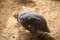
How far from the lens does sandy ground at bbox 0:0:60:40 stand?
1.71 meters

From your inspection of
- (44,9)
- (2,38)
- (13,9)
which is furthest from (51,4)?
(2,38)

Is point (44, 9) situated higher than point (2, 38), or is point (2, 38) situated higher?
point (44, 9)

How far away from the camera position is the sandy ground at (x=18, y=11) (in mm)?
1705

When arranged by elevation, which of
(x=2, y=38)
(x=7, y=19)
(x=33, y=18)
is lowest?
(x=2, y=38)

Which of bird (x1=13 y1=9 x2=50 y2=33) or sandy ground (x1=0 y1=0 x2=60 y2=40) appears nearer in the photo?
bird (x1=13 y1=9 x2=50 y2=33)

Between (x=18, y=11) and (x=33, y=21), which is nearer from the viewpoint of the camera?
(x=33, y=21)

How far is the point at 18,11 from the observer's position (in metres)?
1.96

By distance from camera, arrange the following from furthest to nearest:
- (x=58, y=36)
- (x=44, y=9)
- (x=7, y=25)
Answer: (x=44, y=9), (x=7, y=25), (x=58, y=36)

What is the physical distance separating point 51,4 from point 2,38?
2.39ft

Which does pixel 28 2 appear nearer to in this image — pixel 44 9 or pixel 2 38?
pixel 44 9

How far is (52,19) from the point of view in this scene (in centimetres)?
183

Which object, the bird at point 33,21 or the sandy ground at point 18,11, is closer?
the bird at point 33,21

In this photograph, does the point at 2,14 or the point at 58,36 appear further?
the point at 2,14

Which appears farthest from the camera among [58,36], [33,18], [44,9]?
[44,9]
